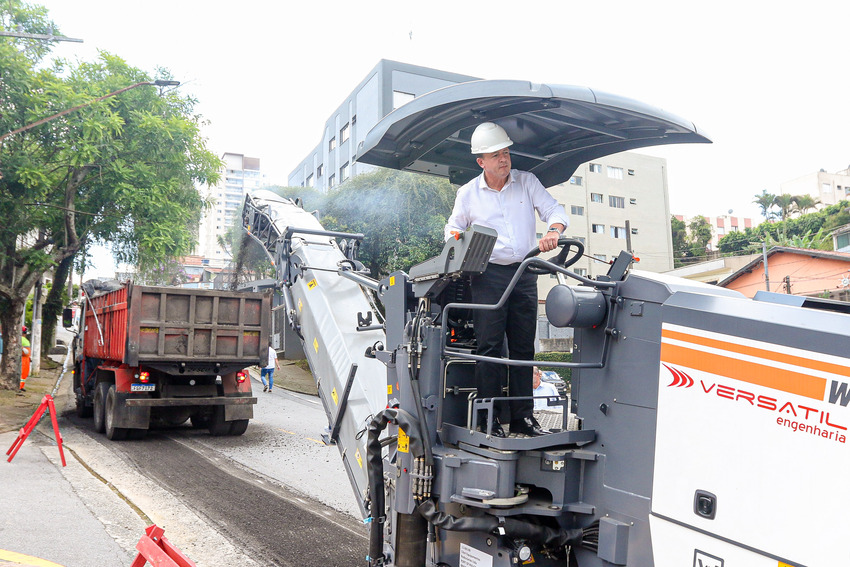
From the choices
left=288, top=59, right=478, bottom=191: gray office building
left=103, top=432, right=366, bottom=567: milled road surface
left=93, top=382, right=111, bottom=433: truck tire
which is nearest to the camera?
left=103, top=432, right=366, bottom=567: milled road surface

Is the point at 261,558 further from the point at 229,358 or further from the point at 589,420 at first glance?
the point at 229,358

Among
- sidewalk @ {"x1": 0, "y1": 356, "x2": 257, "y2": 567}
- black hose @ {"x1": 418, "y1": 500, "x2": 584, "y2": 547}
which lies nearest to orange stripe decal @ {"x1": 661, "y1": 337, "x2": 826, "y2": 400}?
black hose @ {"x1": 418, "y1": 500, "x2": 584, "y2": 547}

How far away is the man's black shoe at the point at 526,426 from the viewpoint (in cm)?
334

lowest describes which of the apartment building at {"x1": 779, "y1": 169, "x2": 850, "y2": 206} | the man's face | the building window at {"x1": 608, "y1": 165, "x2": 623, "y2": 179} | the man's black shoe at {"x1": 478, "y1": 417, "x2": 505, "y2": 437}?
the man's black shoe at {"x1": 478, "y1": 417, "x2": 505, "y2": 437}

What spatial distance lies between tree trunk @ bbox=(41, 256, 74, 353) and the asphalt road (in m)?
7.53

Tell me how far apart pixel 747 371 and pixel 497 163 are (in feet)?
6.07

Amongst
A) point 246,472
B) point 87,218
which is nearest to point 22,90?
point 87,218

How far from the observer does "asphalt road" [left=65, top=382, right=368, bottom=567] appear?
18.0ft

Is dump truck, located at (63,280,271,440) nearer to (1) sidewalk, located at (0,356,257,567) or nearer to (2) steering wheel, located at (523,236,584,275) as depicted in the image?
(1) sidewalk, located at (0,356,257,567)

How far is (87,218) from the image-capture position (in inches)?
627

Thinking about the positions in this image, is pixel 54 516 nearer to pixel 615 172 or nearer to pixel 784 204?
pixel 615 172

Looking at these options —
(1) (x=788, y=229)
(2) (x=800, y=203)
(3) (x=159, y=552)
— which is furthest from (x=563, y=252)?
(2) (x=800, y=203)

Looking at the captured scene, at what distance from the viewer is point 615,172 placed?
43.1m

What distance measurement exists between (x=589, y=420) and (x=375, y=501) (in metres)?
1.38
